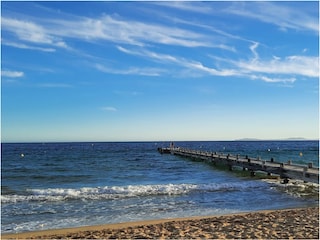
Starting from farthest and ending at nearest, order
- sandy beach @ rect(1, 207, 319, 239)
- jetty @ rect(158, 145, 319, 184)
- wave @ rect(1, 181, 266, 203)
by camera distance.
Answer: jetty @ rect(158, 145, 319, 184), wave @ rect(1, 181, 266, 203), sandy beach @ rect(1, 207, 319, 239)

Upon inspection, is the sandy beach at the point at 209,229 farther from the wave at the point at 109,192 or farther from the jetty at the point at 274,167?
the jetty at the point at 274,167

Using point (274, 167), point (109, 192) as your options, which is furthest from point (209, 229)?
point (274, 167)

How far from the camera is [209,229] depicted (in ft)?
35.1

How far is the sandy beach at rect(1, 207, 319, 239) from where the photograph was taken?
10.0 m

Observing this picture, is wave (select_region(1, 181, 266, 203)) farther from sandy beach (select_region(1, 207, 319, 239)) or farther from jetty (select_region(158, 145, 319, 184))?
sandy beach (select_region(1, 207, 319, 239))

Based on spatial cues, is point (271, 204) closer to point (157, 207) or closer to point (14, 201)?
point (157, 207)

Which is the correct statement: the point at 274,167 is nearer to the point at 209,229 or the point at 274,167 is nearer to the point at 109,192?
the point at 109,192

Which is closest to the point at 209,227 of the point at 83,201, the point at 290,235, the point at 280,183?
the point at 290,235

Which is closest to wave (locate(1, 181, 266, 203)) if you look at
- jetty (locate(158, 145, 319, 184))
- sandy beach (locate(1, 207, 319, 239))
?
jetty (locate(158, 145, 319, 184))

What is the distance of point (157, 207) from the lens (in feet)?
51.6

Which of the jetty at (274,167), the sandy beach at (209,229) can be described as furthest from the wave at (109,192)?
the sandy beach at (209,229)

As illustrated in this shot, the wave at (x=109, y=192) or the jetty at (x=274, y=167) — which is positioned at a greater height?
the jetty at (x=274, y=167)

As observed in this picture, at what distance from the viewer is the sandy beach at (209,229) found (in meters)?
10.0

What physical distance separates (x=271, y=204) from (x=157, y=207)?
17.7 ft
